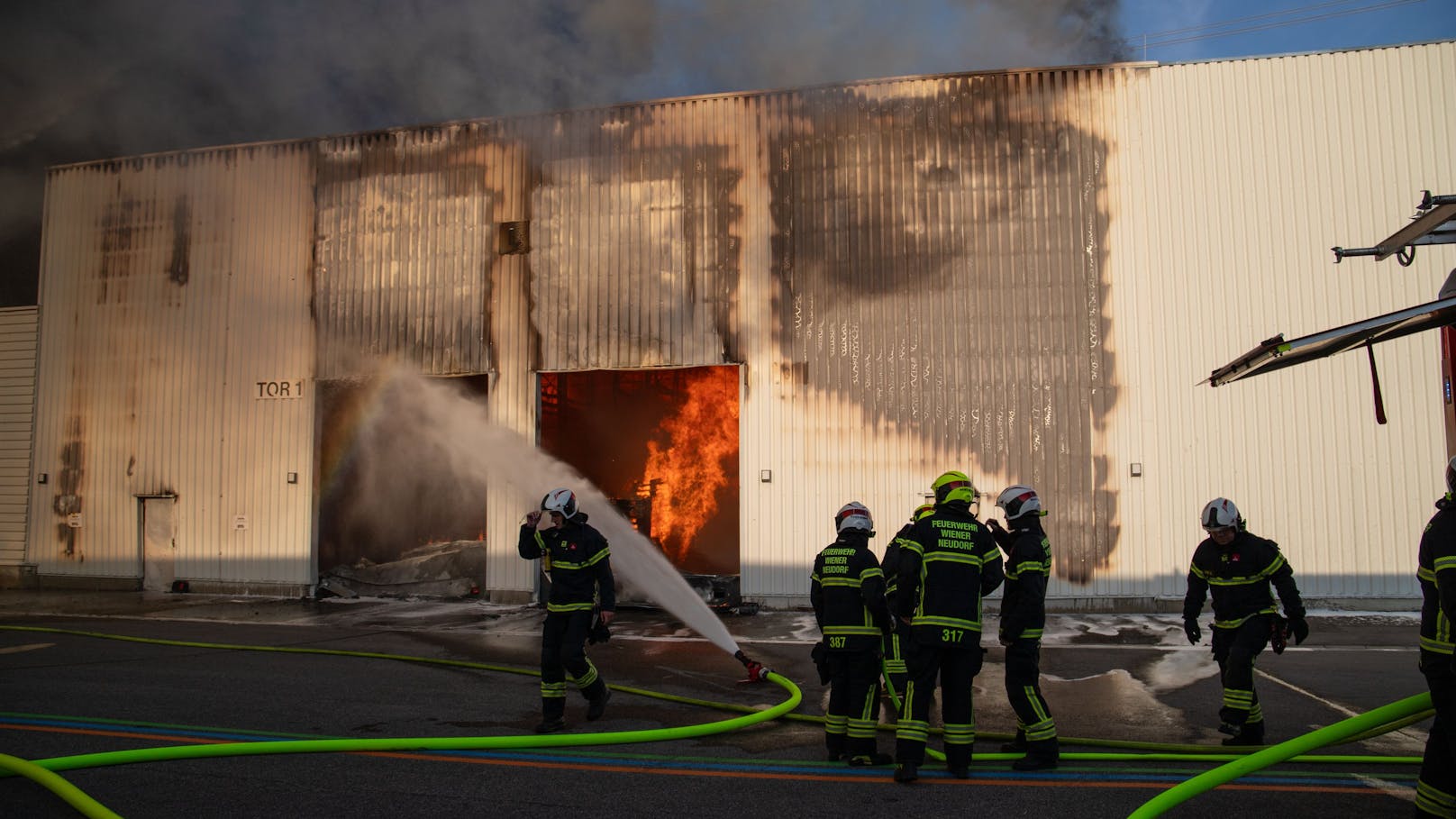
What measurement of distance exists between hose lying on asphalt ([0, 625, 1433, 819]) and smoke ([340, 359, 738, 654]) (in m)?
5.71

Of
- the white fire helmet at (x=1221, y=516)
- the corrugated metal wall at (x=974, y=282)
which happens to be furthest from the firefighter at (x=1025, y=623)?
the corrugated metal wall at (x=974, y=282)

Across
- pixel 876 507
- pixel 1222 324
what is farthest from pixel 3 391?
pixel 1222 324

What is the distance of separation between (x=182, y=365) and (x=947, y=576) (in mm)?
18236

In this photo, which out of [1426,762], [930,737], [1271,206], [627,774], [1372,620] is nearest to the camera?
[1426,762]

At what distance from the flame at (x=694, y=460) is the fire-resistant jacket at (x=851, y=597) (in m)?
13.4

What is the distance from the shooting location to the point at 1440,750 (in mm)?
4566

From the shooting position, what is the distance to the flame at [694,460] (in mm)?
20078

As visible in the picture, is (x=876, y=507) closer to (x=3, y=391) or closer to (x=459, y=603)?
(x=459, y=603)

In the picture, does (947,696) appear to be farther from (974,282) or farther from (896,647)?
(974,282)

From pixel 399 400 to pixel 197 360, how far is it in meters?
4.36

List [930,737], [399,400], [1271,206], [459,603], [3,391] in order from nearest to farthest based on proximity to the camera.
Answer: [930,737] → [1271,206] → [459,603] → [399,400] → [3,391]

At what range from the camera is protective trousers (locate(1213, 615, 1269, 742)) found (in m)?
6.59

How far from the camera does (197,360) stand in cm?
1906

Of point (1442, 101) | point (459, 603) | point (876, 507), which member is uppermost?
point (1442, 101)
